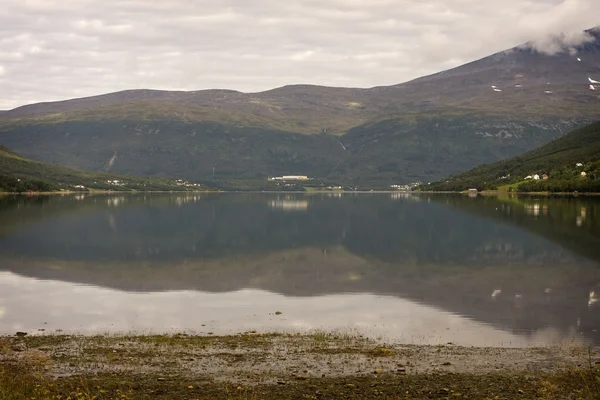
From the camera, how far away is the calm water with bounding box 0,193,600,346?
34938mm

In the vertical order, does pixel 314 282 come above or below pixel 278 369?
below

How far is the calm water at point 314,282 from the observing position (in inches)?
1375

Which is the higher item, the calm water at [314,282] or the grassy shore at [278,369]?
the grassy shore at [278,369]

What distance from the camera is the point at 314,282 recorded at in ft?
168

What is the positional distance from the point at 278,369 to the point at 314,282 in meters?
26.5

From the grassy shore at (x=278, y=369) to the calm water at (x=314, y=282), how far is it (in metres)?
3.25

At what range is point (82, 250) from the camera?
237 feet

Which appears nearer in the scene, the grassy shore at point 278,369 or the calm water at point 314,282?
the grassy shore at point 278,369

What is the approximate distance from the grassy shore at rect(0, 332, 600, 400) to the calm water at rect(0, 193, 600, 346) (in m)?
3.25

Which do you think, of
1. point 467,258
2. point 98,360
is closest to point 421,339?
point 98,360

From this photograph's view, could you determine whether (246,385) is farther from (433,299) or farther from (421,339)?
(433,299)

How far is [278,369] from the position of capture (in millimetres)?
24859

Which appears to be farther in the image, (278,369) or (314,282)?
(314,282)

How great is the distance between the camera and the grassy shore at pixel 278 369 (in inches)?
843
